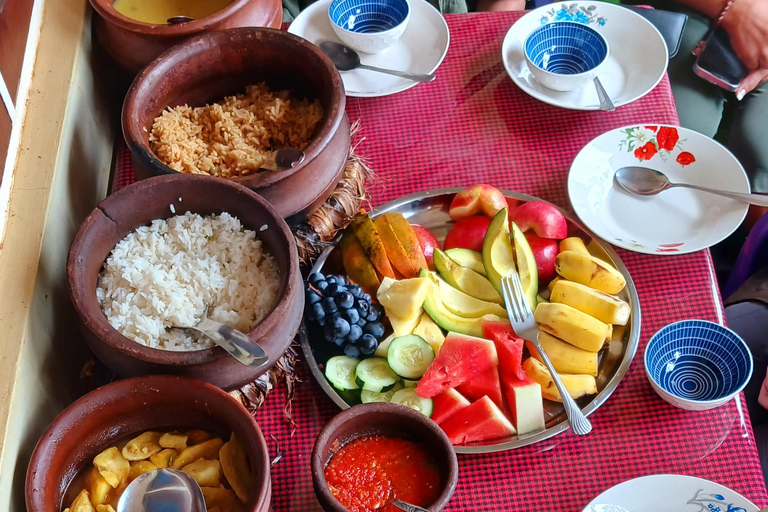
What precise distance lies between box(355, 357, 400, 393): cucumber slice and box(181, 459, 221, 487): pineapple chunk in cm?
30

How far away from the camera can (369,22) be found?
67.8 inches

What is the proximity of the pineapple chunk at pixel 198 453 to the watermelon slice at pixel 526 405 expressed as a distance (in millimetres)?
508

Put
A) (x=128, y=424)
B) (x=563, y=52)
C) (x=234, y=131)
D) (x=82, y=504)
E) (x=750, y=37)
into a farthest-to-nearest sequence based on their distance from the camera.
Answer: (x=750, y=37) < (x=563, y=52) < (x=234, y=131) < (x=128, y=424) < (x=82, y=504)

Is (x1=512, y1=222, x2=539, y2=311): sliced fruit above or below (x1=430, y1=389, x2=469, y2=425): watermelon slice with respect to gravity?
above

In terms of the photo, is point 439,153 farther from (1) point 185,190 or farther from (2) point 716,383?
(2) point 716,383

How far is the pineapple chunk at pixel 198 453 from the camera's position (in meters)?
1.03

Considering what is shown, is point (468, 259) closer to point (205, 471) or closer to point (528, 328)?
point (528, 328)

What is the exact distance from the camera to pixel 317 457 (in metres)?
0.99

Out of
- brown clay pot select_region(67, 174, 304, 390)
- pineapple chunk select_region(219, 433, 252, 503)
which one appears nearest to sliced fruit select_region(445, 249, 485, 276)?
brown clay pot select_region(67, 174, 304, 390)

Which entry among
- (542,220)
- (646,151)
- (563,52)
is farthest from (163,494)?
(563,52)

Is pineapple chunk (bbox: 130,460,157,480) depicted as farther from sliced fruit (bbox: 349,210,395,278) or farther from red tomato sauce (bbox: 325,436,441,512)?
sliced fruit (bbox: 349,210,395,278)

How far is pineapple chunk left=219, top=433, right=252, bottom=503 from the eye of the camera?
3.24 ft

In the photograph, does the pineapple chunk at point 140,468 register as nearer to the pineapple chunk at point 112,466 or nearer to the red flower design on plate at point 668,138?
the pineapple chunk at point 112,466

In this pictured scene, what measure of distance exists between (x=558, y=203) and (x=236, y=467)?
2.94ft
